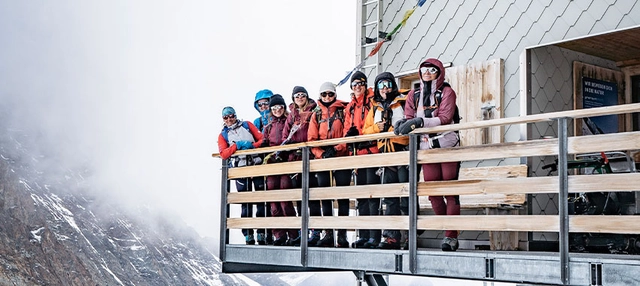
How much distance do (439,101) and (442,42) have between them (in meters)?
2.48

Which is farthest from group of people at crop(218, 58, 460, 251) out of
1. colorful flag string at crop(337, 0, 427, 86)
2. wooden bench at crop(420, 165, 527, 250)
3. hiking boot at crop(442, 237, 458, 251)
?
colorful flag string at crop(337, 0, 427, 86)

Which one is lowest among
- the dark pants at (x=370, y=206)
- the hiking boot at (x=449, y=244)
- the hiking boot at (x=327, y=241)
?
the hiking boot at (x=327, y=241)

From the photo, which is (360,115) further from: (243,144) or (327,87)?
(243,144)

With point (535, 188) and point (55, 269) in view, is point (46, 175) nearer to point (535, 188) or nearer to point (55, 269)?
point (55, 269)

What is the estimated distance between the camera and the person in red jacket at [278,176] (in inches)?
340

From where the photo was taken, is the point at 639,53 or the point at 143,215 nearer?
the point at 639,53

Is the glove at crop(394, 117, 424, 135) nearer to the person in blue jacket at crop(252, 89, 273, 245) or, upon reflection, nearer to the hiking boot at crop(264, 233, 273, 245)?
the person in blue jacket at crop(252, 89, 273, 245)

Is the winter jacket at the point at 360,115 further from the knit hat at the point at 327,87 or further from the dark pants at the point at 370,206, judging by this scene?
the knit hat at the point at 327,87

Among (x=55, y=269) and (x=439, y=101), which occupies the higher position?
(x=439, y=101)

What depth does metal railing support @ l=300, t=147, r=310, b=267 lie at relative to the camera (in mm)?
8156

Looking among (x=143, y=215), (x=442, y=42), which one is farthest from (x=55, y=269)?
(x=442, y=42)

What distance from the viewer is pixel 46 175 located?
71.0 m

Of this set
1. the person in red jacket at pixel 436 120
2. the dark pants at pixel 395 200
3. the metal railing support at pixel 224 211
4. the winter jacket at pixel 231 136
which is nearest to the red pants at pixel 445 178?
the person in red jacket at pixel 436 120

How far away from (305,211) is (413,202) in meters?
1.43
